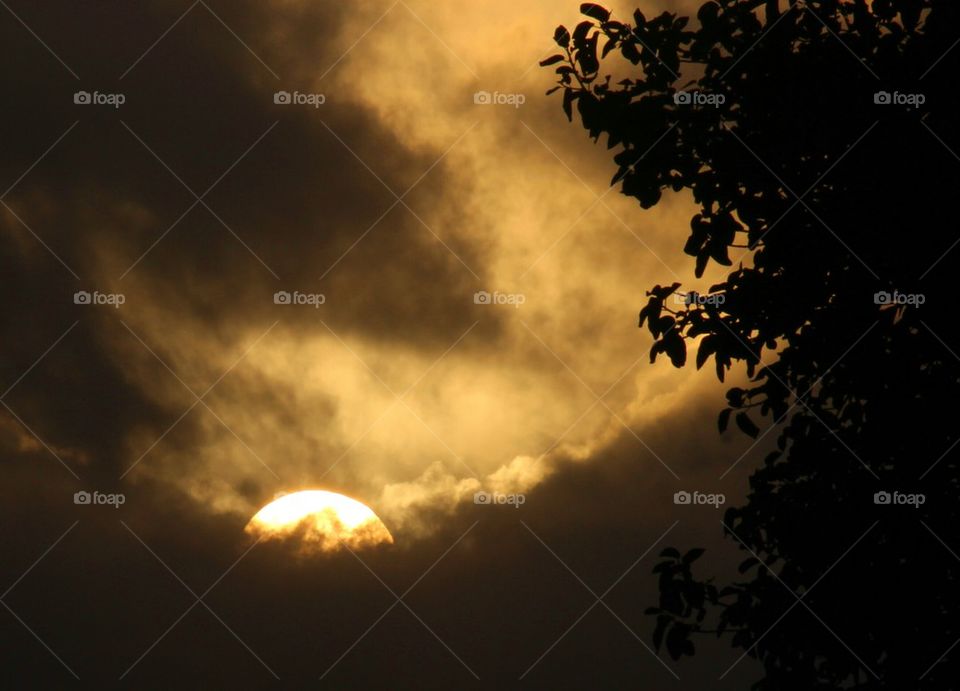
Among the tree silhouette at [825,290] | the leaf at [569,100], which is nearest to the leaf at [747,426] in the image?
the tree silhouette at [825,290]

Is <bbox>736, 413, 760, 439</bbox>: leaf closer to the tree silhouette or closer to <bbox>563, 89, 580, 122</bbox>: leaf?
the tree silhouette

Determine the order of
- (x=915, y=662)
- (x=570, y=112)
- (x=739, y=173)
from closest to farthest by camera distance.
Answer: (x=915, y=662) → (x=739, y=173) → (x=570, y=112)

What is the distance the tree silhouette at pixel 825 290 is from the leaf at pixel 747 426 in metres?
0.01

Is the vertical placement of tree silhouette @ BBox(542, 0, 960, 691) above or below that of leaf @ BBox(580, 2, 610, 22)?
below

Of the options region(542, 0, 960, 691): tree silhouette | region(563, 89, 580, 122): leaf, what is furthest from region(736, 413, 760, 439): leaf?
region(563, 89, 580, 122): leaf

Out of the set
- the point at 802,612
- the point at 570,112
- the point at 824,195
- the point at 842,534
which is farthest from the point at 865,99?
the point at 802,612

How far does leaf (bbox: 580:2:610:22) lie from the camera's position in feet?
25.2

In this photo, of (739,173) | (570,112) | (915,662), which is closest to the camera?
(915,662)

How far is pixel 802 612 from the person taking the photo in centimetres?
725

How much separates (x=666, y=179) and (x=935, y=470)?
→ 2542mm

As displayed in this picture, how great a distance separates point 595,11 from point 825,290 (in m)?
2.49

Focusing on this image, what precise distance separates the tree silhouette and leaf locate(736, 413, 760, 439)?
0.01 m

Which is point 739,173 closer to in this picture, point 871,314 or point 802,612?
point 871,314

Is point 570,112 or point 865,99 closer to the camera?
point 865,99
